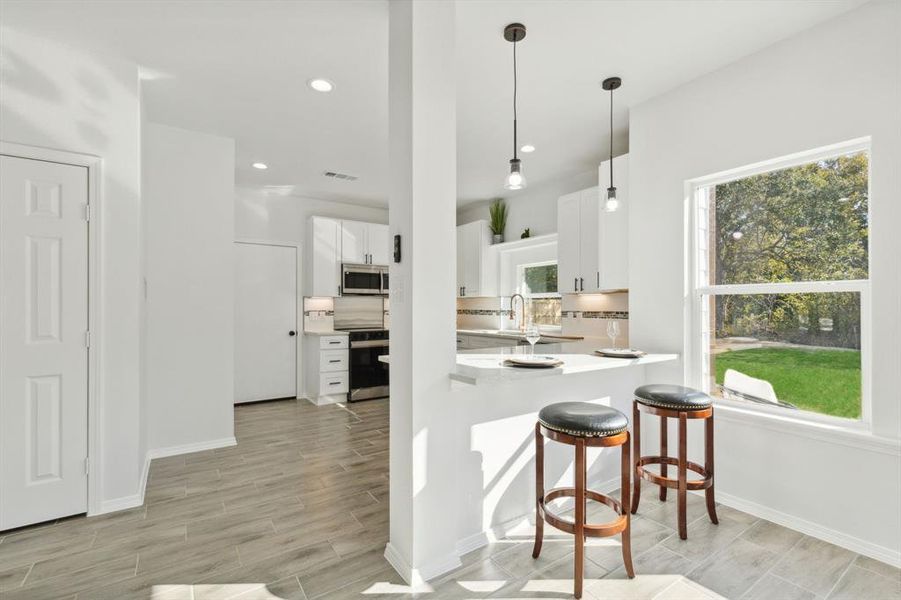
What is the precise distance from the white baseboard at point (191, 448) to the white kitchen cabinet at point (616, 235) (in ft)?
12.0

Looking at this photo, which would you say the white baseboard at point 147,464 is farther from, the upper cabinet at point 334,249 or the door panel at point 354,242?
the door panel at point 354,242

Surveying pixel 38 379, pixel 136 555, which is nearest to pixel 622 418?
pixel 136 555

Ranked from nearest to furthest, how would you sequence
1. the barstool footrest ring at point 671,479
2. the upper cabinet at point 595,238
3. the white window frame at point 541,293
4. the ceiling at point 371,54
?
the ceiling at point 371,54 → the barstool footrest ring at point 671,479 → the upper cabinet at point 595,238 → the white window frame at point 541,293

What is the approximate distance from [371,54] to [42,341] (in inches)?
101

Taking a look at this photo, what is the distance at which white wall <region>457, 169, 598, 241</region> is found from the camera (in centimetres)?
497

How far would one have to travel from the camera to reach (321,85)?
2.97 m

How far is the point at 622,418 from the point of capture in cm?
197

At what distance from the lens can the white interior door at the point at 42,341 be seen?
2.40 metres

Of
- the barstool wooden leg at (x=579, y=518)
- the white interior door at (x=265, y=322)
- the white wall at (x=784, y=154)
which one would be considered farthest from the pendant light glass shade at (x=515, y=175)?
the white interior door at (x=265, y=322)

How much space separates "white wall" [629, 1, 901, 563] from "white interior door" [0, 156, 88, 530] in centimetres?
374

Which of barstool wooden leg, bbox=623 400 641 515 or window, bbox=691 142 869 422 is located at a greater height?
window, bbox=691 142 869 422

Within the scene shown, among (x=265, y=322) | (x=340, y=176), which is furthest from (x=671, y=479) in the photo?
(x=265, y=322)

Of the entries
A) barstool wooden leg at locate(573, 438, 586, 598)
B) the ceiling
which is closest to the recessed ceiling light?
the ceiling

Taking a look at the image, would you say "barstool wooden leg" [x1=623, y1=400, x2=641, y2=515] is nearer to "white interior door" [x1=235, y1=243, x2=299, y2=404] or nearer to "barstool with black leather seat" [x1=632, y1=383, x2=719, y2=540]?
"barstool with black leather seat" [x1=632, y1=383, x2=719, y2=540]
